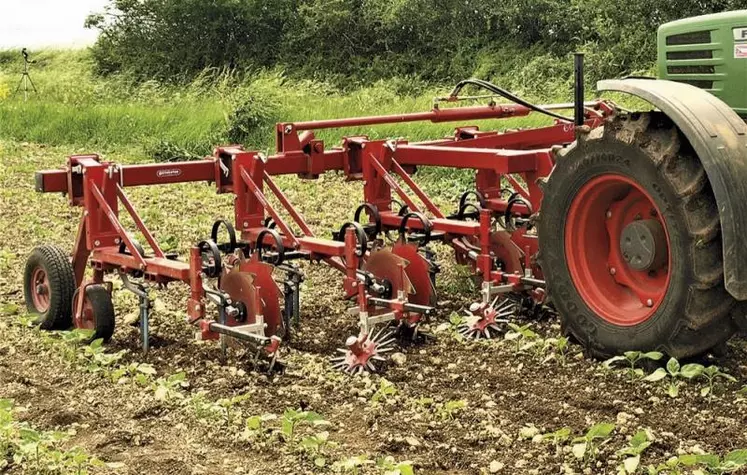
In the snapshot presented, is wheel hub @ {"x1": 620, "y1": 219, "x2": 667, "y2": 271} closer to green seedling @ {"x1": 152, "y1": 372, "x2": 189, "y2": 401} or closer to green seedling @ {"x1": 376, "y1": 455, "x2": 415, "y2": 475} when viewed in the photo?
green seedling @ {"x1": 376, "y1": 455, "x2": 415, "y2": 475}

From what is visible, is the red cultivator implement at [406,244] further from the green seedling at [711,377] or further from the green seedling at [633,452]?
the green seedling at [633,452]

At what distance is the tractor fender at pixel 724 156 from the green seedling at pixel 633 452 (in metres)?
0.79

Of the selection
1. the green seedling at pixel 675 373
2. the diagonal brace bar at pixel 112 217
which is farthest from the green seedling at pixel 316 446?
the diagonal brace bar at pixel 112 217

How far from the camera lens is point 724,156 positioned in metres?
4.27

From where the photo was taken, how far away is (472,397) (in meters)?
4.76

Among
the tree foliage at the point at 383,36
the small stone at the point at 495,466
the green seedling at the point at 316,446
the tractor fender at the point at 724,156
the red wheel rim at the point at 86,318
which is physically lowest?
the small stone at the point at 495,466

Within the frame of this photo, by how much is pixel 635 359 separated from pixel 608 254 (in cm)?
62

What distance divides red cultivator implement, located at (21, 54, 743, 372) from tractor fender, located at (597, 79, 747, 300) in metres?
0.15

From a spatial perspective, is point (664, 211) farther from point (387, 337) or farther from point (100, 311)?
point (100, 311)

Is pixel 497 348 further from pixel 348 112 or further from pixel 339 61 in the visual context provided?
pixel 339 61

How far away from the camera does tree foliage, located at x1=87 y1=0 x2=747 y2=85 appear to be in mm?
22422

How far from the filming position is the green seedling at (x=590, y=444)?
12.5 ft

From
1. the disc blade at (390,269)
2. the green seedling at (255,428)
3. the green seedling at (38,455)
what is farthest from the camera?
the disc blade at (390,269)

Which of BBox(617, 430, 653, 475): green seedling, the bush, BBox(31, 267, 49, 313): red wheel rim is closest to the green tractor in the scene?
BBox(617, 430, 653, 475): green seedling
